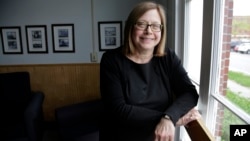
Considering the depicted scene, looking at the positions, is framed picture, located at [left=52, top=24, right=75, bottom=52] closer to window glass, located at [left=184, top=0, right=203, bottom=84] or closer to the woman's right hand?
window glass, located at [left=184, top=0, right=203, bottom=84]

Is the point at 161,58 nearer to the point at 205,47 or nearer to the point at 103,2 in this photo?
the point at 205,47

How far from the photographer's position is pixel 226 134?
4.39 feet

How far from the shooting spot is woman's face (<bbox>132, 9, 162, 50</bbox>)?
94 cm

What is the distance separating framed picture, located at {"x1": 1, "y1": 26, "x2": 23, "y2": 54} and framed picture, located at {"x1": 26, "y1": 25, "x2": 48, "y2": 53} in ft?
0.42

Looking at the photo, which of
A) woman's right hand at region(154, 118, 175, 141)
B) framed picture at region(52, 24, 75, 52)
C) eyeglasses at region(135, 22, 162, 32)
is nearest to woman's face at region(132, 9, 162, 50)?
eyeglasses at region(135, 22, 162, 32)

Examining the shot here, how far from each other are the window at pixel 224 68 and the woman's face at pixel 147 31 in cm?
48

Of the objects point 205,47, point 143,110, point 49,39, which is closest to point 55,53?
point 49,39

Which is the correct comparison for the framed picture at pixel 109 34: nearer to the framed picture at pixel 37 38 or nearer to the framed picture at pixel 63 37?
the framed picture at pixel 63 37

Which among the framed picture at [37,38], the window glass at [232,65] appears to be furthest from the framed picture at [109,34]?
the window glass at [232,65]

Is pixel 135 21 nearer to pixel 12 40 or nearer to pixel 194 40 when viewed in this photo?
pixel 194 40

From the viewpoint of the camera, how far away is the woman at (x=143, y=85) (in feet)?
2.99

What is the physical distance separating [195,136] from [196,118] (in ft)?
0.26

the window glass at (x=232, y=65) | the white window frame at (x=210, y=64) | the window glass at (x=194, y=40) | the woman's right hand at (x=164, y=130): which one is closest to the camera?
the woman's right hand at (x=164, y=130)

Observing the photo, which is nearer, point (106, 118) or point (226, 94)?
point (106, 118)
